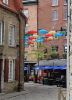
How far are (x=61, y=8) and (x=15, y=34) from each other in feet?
107

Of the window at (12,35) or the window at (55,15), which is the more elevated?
the window at (55,15)

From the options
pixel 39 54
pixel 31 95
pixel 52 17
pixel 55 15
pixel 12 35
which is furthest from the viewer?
pixel 52 17

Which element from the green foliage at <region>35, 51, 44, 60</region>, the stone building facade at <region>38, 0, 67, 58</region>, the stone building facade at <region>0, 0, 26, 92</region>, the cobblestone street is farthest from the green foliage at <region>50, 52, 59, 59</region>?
the stone building facade at <region>0, 0, 26, 92</region>

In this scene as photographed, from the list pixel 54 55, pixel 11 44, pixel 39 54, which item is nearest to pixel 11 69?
pixel 11 44

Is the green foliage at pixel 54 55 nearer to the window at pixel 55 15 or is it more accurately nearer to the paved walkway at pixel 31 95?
the window at pixel 55 15

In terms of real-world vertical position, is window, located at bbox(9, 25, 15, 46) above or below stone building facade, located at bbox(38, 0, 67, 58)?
below

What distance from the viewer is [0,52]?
3281cm

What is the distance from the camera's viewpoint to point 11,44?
36000 mm

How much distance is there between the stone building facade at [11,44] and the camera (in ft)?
110

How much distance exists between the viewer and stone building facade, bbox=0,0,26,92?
3356 cm

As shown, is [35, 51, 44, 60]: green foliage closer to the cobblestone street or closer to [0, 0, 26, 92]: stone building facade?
the cobblestone street

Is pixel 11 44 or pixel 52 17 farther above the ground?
pixel 52 17

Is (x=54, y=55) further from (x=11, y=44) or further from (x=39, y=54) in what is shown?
(x=11, y=44)

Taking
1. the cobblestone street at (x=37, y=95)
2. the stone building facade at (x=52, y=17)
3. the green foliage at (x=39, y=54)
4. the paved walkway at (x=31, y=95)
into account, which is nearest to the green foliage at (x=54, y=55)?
the green foliage at (x=39, y=54)
